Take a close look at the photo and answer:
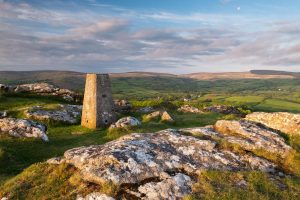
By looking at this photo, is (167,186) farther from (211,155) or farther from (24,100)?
(24,100)

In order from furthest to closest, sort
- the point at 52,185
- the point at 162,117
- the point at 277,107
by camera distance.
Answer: the point at 277,107, the point at 162,117, the point at 52,185

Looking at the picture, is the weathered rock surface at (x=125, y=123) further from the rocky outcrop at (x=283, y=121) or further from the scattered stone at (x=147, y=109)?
the scattered stone at (x=147, y=109)

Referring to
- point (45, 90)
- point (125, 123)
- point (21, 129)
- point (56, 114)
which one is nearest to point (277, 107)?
point (45, 90)

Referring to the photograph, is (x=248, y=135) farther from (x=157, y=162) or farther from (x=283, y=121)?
(x=157, y=162)

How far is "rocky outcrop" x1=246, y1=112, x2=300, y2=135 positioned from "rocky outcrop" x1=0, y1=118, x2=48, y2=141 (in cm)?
1625

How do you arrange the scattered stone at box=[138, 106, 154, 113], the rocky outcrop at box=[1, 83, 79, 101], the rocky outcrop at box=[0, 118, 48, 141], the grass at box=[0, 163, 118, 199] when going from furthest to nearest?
1. the rocky outcrop at box=[1, 83, 79, 101]
2. the scattered stone at box=[138, 106, 154, 113]
3. the rocky outcrop at box=[0, 118, 48, 141]
4. the grass at box=[0, 163, 118, 199]

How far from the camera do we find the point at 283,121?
18062 mm

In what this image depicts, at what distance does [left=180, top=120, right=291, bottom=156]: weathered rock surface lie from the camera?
15508 mm

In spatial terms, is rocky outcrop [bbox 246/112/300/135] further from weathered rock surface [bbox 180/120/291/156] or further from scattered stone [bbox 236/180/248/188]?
scattered stone [bbox 236/180/248/188]

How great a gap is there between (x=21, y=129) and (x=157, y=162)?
16367 millimetres

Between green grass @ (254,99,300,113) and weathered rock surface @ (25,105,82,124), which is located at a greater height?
weathered rock surface @ (25,105,82,124)

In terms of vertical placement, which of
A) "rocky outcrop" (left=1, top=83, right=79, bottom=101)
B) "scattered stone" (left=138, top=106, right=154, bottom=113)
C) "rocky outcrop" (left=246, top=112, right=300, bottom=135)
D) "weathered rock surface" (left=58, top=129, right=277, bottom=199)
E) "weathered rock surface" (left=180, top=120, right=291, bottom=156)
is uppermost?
"rocky outcrop" (left=246, top=112, right=300, bottom=135)

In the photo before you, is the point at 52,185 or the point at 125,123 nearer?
the point at 52,185

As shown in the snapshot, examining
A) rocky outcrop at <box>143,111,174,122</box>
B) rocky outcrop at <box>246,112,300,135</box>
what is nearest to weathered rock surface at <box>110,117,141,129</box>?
rocky outcrop at <box>143,111,174,122</box>
